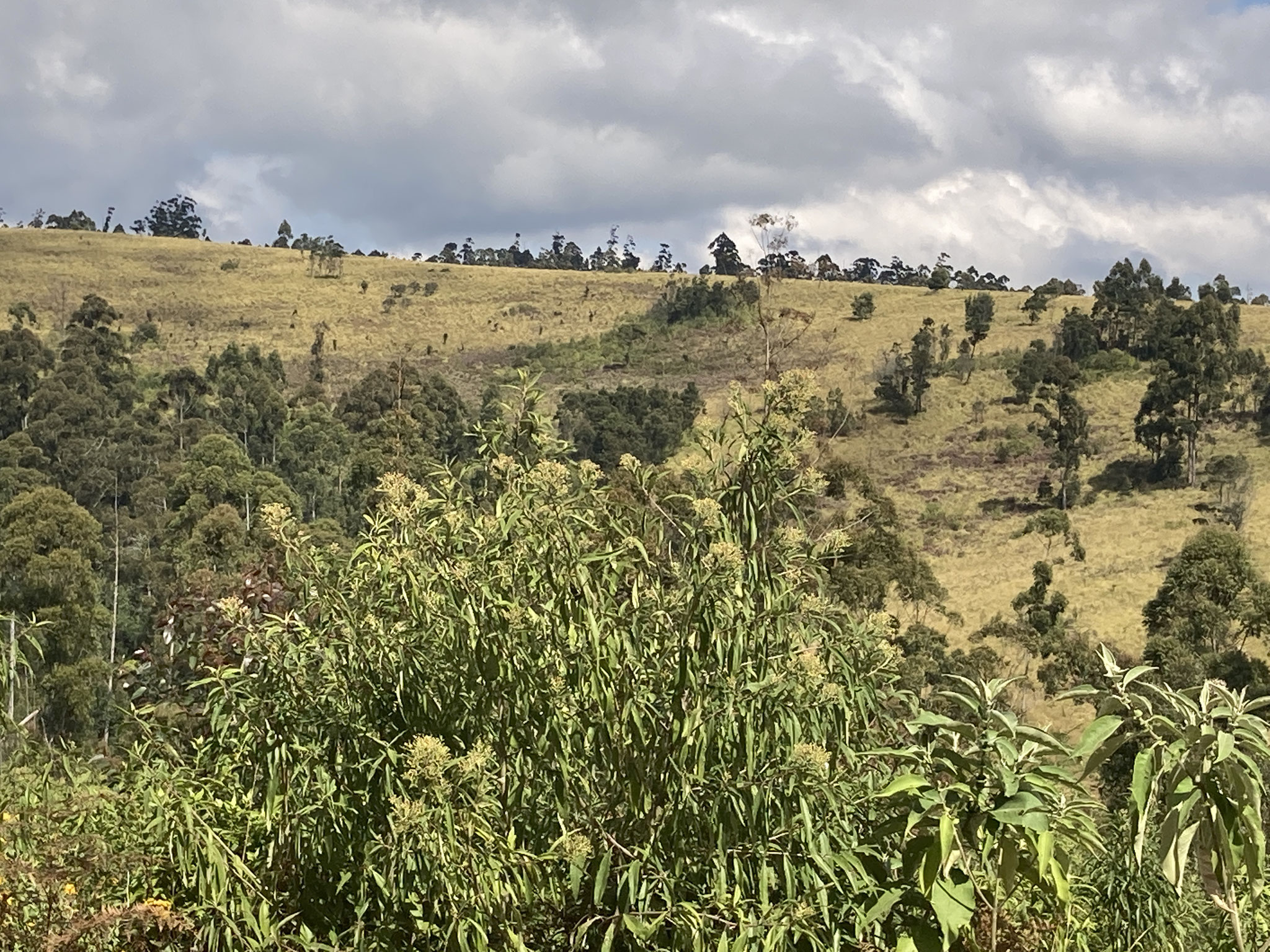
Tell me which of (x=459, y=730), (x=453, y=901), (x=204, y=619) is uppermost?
(x=459, y=730)

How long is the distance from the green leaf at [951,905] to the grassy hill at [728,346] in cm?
2474

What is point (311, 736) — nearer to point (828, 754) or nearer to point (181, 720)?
point (828, 754)

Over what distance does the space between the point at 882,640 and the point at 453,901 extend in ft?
4.18

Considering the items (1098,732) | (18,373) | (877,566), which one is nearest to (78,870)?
(1098,732)

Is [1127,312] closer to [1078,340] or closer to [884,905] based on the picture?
[1078,340]

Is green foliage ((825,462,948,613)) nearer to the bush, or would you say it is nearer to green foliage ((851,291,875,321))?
green foliage ((851,291,875,321))

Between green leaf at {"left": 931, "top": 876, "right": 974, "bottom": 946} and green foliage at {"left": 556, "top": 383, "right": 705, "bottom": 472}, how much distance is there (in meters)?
40.6

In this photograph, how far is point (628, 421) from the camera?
49094mm

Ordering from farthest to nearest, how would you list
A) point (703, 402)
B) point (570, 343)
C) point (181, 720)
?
point (570, 343), point (703, 402), point (181, 720)

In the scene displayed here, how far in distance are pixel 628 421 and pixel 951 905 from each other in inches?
1842

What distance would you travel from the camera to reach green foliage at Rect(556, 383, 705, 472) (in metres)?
46.1

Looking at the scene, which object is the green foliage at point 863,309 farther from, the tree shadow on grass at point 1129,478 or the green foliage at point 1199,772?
the green foliage at point 1199,772

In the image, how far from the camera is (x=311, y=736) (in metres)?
3.32

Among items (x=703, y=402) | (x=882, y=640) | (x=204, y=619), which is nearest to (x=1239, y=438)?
(x=703, y=402)
